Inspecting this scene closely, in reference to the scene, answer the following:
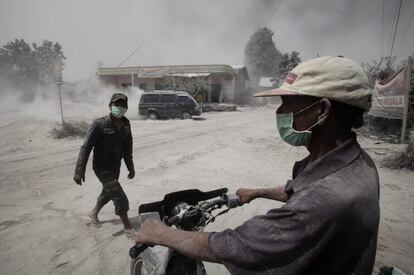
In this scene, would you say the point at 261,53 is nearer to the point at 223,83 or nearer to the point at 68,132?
the point at 223,83

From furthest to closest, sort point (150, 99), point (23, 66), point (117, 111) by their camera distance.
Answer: point (23, 66) → point (150, 99) → point (117, 111)

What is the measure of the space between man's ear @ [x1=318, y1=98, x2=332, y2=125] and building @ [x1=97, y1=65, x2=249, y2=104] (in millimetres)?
28165

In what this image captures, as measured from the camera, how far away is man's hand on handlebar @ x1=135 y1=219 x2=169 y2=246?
1425 millimetres

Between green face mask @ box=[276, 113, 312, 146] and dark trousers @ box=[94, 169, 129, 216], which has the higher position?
green face mask @ box=[276, 113, 312, 146]

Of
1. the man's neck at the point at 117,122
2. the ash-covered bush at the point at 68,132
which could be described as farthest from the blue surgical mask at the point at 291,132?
the ash-covered bush at the point at 68,132

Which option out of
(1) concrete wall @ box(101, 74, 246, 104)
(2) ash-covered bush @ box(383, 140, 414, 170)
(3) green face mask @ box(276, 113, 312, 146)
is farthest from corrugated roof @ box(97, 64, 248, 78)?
(3) green face mask @ box(276, 113, 312, 146)

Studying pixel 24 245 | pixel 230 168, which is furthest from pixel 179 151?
pixel 24 245

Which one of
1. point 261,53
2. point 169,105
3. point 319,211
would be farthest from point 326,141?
point 261,53

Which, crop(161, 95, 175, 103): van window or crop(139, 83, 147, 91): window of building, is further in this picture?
crop(139, 83, 147, 91): window of building

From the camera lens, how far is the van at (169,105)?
19.5m

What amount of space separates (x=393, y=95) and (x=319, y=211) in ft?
36.0

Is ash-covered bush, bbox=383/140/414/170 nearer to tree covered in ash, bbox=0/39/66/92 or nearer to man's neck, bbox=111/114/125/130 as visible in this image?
man's neck, bbox=111/114/125/130

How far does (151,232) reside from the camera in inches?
57.3

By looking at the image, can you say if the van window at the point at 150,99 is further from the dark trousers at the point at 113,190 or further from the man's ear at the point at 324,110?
the man's ear at the point at 324,110
